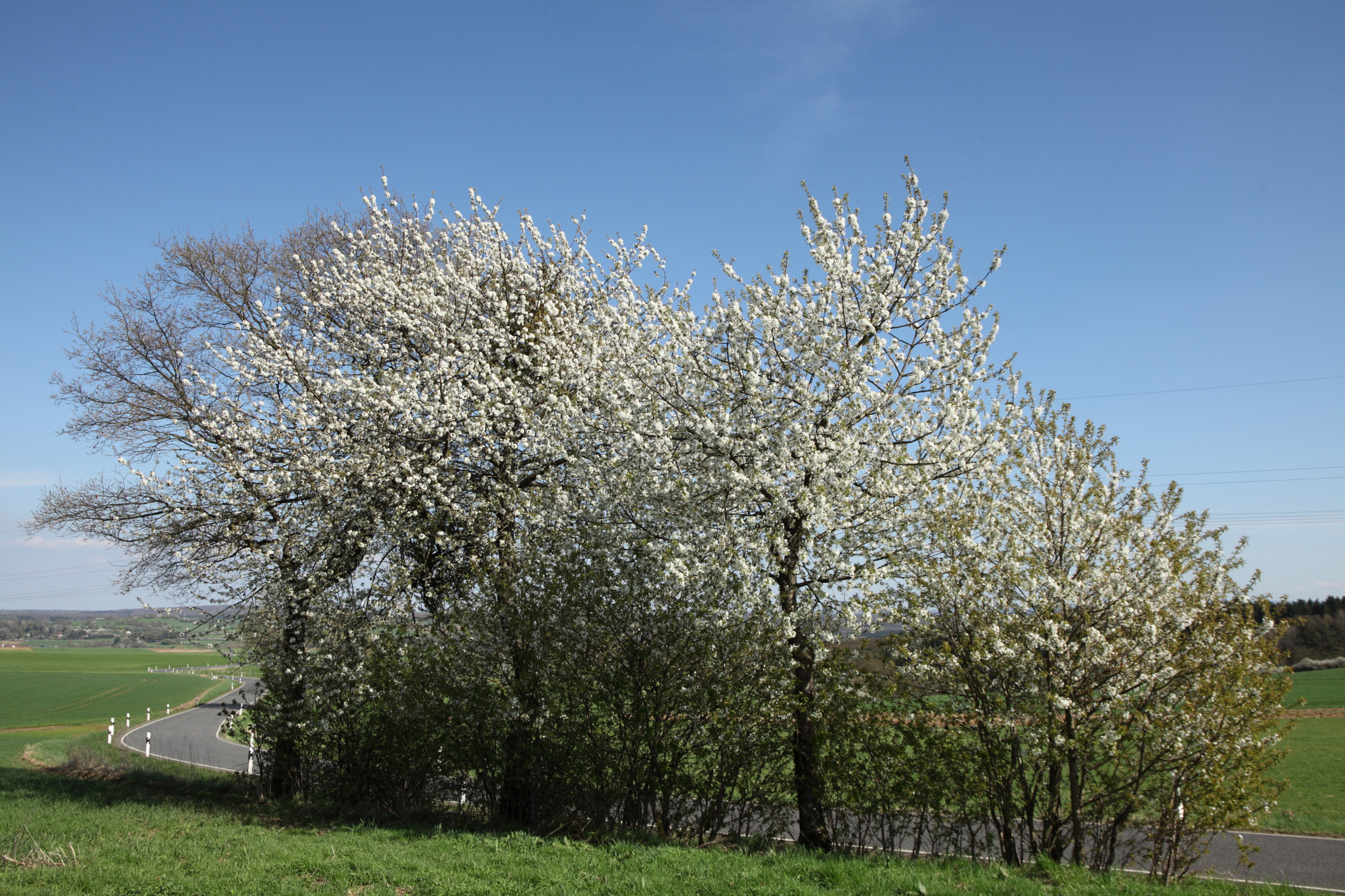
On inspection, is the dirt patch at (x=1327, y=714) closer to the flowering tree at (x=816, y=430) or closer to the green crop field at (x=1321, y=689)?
the green crop field at (x=1321, y=689)

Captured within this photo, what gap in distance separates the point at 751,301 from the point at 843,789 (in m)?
6.08

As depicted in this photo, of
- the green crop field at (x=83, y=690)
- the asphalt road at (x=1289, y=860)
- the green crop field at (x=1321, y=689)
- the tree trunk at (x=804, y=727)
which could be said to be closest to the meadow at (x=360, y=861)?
the tree trunk at (x=804, y=727)

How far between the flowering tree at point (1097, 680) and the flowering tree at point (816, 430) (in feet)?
3.23

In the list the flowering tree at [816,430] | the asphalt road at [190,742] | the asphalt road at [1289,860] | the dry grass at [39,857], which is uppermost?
the flowering tree at [816,430]

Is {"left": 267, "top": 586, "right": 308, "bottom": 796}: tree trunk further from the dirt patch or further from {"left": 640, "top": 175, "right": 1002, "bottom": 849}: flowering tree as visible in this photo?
the dirt patch

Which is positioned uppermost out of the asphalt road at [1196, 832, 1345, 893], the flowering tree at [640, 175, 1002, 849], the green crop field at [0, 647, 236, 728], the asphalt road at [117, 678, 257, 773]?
the flowering tree at [640, 175, 1002, 849]

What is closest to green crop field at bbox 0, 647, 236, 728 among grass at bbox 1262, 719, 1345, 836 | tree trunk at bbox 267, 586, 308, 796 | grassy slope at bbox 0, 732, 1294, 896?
tree trunk at bbox 267, 586, 308, 796

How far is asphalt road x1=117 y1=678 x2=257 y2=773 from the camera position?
24234 mm

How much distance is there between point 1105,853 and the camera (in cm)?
758

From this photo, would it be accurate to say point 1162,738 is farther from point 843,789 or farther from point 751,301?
point 751,301

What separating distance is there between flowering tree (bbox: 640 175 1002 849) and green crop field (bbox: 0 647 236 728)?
43.8 meters

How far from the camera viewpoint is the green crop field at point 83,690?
1738 inches

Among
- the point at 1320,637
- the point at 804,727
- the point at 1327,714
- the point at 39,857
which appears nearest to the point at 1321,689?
the point at 1327,714

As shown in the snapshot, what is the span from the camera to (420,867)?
6.83 meters
